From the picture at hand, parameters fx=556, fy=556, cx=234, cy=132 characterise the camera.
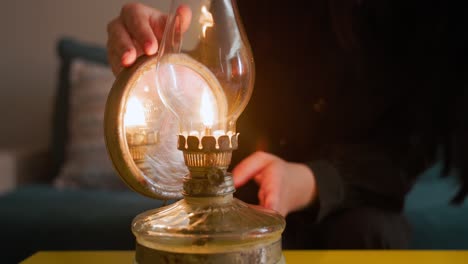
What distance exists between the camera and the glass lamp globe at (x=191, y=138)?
40 centimetres

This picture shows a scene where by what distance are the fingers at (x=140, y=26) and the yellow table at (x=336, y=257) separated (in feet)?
0.81

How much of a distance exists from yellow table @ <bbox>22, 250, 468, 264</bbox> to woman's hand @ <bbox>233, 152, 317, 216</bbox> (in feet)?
0.19

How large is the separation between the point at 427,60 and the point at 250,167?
1.69 feet

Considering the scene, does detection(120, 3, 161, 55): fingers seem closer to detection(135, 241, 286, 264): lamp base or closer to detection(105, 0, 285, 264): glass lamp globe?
detection(105, 0, 285, 264): glass lamp globe

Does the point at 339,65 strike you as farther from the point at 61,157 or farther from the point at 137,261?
the point at 61,157

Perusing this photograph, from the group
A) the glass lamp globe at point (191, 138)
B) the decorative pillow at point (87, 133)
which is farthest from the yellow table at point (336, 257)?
the decorative pillow at point (87, 133)

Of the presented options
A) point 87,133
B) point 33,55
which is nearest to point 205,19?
point 87,133

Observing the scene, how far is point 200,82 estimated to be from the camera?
1.64 ft

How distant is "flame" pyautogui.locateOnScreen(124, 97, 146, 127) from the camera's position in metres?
0.48

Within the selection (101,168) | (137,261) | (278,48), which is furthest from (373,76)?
(101,168)

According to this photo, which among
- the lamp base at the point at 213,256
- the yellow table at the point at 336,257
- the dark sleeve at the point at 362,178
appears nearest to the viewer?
the lamp base at the point at 213,256

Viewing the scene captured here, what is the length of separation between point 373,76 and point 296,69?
0.43ft

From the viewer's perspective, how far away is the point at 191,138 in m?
0.41

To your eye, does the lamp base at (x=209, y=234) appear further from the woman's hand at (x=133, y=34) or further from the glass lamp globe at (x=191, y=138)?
the woman's hand at (x=133, y=34)
